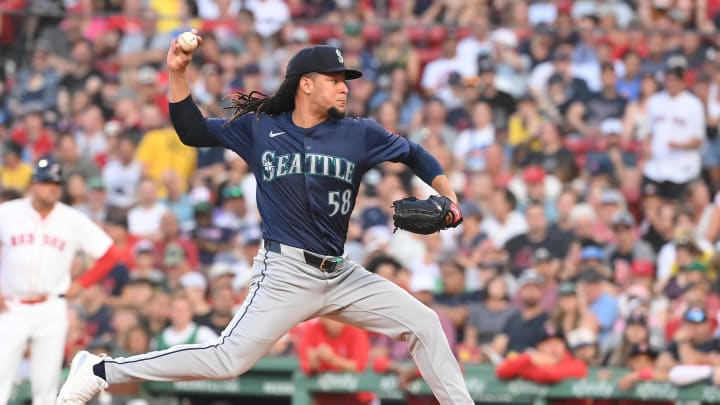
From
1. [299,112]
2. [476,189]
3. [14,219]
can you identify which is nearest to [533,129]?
[476,189]

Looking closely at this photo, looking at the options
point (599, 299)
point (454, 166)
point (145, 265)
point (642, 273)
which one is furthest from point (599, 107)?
point (145, 265)

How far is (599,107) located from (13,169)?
18.8 feet

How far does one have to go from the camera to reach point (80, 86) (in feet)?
49.1

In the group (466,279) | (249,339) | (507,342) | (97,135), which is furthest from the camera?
(97,135)

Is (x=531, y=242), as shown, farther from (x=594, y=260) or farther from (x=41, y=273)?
(x=41, y=273)

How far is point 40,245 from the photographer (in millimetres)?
9258

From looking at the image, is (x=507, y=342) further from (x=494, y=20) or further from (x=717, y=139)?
(x=494, y=20)

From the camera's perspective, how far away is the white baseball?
6.52 m

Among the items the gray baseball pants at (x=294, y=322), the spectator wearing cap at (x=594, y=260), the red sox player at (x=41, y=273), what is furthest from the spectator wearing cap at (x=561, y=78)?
the gray baseball pants at (x=294, y=322)

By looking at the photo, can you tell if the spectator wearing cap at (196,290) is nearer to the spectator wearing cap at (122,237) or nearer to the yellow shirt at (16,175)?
the spectator wearing cap at (122,237)

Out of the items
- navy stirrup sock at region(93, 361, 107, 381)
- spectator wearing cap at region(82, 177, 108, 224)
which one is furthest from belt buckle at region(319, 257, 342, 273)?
spectator wearing cap at region(82, 177, 108, 224)

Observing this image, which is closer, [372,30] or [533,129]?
[533,129]

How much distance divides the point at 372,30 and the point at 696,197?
13.1 ft

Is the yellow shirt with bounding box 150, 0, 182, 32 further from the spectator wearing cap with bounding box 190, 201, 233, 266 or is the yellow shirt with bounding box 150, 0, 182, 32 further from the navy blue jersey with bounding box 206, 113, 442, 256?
the navy blue jersey with bounding box 206, 113, 442, 256
